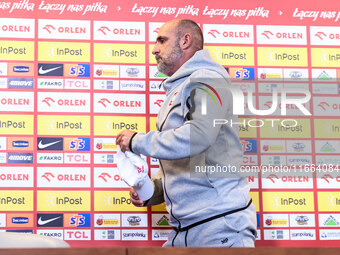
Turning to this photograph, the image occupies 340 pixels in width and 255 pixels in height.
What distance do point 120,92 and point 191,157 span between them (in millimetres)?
1054

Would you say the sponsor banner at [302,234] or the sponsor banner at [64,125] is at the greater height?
the sponsor banner at [64,125]

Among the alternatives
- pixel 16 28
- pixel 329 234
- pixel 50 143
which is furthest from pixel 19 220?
pixel 329 234

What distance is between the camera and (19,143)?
2.94 meters

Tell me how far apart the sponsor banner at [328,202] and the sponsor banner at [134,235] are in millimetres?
1101

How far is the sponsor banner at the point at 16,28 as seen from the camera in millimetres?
3029

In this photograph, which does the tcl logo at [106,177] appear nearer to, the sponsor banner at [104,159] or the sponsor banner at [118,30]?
the sponsor banner at [104,159]

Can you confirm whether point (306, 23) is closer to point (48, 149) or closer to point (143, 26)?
point (143, 26)

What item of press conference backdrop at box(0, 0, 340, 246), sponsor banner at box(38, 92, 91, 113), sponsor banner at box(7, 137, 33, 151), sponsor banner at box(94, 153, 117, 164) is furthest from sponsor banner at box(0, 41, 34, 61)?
sponsor banner at box(94, 153, 117, 164)

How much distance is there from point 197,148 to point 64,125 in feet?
4.00

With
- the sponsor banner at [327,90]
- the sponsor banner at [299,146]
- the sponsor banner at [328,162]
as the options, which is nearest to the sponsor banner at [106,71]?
the sponsor banner at [299,146]

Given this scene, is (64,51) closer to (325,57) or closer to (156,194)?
(156,194)

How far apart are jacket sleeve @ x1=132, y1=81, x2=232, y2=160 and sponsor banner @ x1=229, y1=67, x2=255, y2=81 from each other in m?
1.08

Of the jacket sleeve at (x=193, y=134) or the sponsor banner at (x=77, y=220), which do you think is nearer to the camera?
the jacket sleeve at (x=193, y=134)

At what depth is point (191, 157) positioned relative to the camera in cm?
214
